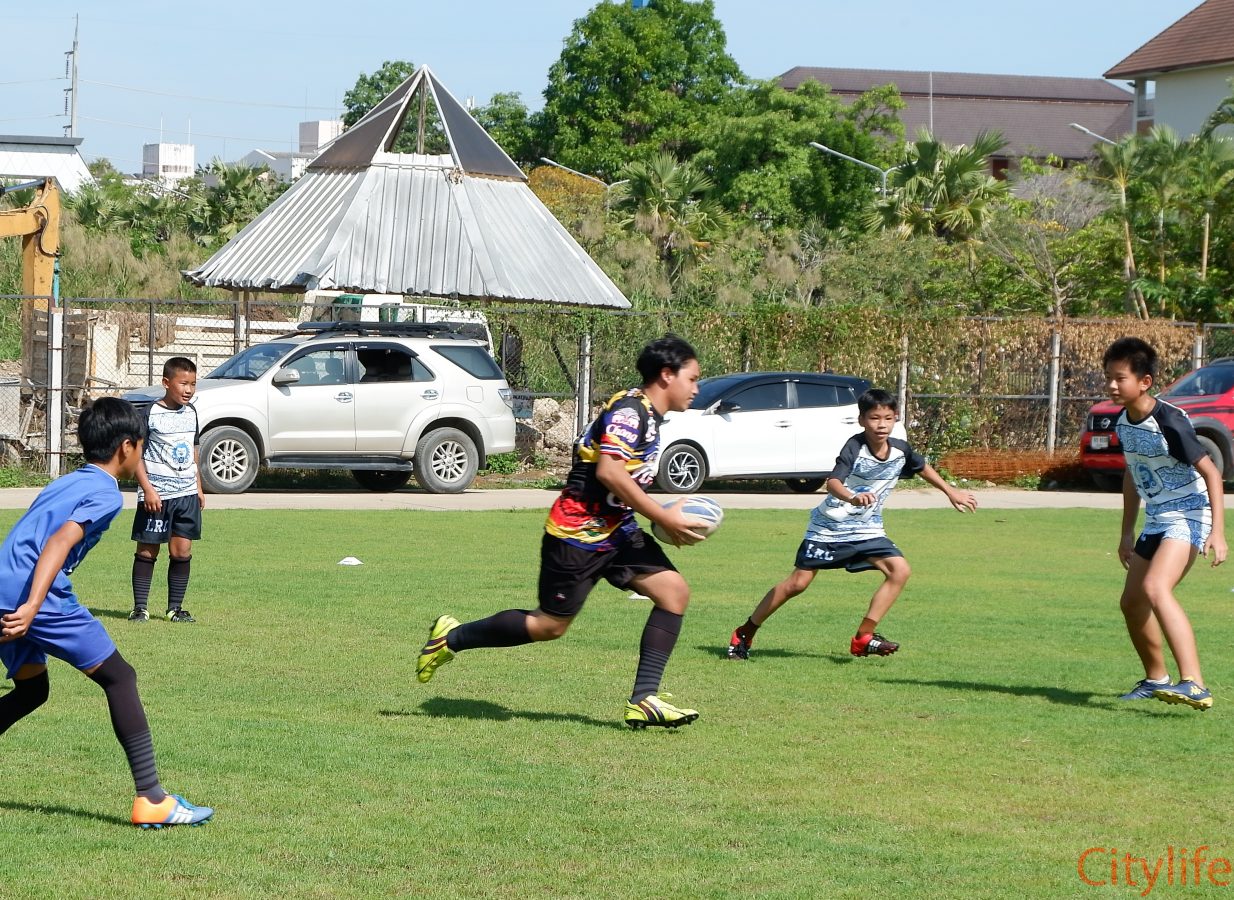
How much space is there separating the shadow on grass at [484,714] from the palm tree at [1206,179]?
30724mm

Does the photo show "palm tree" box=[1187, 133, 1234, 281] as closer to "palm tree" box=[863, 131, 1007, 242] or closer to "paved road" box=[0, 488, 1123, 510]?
"palm tree" box=[863, 131, 1007, 242]

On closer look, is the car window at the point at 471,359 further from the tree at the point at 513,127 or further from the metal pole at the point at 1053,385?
the tree at the point at 513,127

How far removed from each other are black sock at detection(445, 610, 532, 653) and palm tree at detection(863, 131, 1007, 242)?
127 ft

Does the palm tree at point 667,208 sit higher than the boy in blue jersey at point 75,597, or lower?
higher

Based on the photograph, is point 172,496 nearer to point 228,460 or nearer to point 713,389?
point 228,460

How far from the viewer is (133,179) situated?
4198 inches

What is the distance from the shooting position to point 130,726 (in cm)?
548

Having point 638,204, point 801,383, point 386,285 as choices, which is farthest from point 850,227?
point 801,383

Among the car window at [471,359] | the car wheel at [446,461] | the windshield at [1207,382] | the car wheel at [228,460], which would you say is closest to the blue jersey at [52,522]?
the car wheel at [228,460]

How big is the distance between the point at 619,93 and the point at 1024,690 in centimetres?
6706

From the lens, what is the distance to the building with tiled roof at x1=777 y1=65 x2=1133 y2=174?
11831 cm

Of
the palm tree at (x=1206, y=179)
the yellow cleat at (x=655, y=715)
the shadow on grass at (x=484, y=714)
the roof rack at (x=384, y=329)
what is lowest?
the shadow on grass at (x=484, y=714)

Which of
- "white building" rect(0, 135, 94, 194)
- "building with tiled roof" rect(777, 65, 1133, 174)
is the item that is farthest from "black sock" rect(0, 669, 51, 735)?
"building with tiled roof" rect(777, 65, 1133, 174)

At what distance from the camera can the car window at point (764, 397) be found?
22.6 meters
